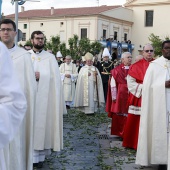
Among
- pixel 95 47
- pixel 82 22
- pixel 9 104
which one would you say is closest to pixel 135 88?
pixel 9 104

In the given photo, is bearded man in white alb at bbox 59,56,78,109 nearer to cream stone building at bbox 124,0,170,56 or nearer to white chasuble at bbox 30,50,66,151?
white chasuble at bbox 30,50,66,151

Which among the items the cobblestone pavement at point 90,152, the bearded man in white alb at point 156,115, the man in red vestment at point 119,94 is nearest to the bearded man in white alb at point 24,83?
the cobblestone pavement at point 90,152

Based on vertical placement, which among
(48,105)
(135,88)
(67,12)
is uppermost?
(67,12)

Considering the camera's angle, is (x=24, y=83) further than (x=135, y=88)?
No

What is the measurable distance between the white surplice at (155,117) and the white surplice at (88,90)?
22.5ft

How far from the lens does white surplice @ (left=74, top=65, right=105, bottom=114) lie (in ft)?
42.7

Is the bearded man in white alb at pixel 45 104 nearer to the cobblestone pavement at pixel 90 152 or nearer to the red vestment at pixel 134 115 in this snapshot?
the cobblestone pavement at pixel 90 152

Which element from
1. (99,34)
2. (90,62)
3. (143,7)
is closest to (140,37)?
(143,7)

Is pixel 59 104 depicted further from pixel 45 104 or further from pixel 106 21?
pixel 106 21

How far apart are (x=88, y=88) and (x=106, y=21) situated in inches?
1792

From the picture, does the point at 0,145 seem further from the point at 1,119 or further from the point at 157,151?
the point at 157,151

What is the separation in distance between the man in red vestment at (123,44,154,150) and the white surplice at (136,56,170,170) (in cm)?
61

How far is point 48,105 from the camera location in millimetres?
6285

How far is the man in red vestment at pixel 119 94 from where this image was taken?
871 cm
